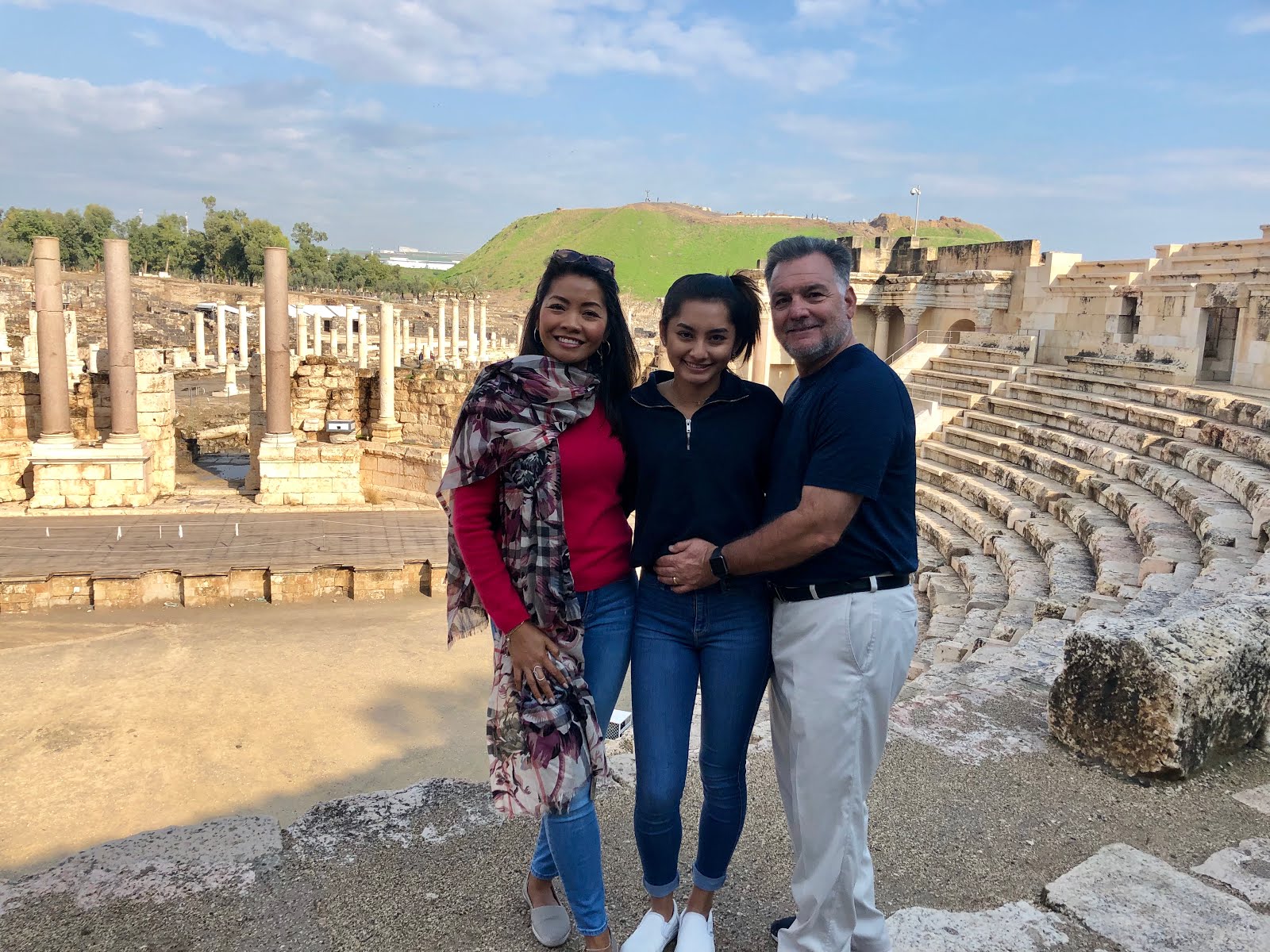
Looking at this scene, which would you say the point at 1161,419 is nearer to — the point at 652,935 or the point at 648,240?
the point at 652,935

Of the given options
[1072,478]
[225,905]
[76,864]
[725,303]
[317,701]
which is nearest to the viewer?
[725,303]

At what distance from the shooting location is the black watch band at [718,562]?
210 cm

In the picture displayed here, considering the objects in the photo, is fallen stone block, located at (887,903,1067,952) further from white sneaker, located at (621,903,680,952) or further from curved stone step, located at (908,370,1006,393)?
curved stone step, located at (908,370,1006,393)

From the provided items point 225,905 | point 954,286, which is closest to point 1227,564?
point 225,905

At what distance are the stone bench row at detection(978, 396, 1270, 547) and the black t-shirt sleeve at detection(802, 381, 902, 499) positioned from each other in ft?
18.2

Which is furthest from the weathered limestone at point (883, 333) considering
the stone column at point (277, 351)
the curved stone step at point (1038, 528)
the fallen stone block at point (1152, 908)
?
the fallen stone block at point (1152, 908)

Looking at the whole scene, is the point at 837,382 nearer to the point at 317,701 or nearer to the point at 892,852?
the point at 892,852

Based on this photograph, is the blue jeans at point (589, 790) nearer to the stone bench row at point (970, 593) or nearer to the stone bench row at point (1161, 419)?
the stone bench row at point (970, 593)

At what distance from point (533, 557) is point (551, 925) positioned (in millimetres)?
1020

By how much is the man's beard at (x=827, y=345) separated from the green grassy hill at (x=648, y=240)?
9071 cm

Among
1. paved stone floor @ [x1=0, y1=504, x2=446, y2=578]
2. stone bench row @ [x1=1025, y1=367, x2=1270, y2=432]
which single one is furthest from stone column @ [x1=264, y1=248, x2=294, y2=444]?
stone bench row @ [x1=1025, y1=367, x2=1270, y2=432]

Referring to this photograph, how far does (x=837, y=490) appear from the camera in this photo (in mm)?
1963

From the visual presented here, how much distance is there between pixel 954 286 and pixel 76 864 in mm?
19003

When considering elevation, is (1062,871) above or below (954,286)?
below
